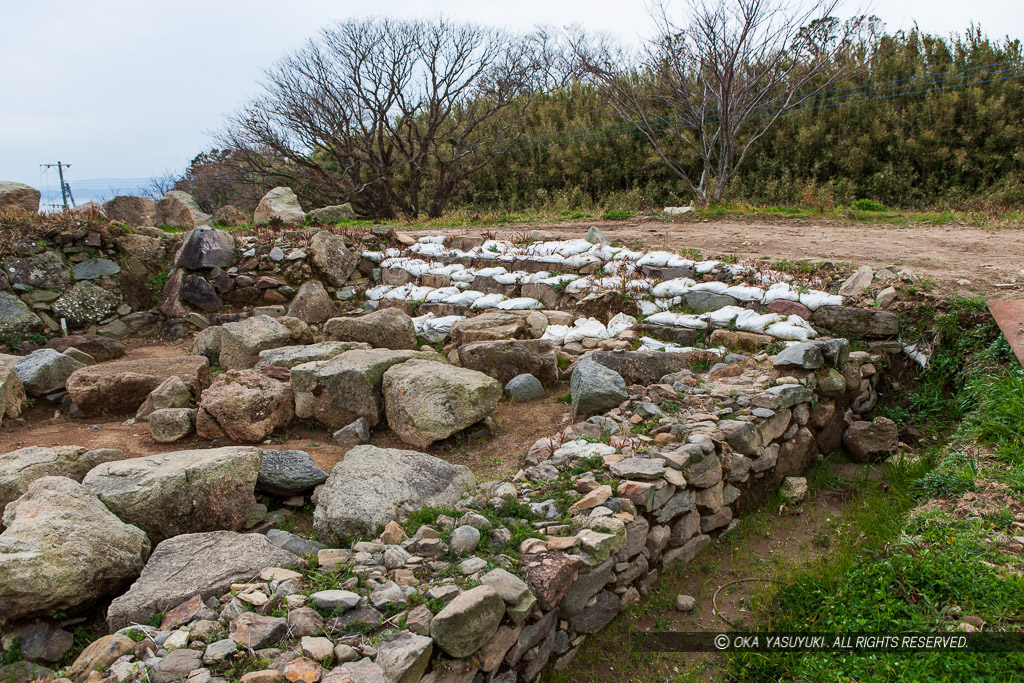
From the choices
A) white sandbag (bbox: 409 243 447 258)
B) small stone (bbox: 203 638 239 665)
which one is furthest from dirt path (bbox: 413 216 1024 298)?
small stone (bbox: 203 638 239 665)

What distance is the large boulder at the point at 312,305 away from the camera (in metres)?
8.66

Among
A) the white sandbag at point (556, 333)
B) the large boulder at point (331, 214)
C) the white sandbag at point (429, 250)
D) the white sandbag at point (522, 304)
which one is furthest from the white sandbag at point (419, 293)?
the large boulder at point (331, 214)

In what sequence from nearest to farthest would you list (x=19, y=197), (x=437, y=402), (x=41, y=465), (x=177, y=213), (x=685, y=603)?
(x=685, y=603), (x=41, y=465), (x=437, y=402), (x=19, y=197), (x=177, y=213)

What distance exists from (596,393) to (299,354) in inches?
113

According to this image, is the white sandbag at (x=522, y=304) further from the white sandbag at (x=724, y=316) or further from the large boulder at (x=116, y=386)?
the large boulder at (x=116, y=386)

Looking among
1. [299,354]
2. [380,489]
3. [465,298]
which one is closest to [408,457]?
[380,489]

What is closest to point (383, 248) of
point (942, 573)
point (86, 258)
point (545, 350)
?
point (86, 258)

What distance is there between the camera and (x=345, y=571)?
2.89 meters

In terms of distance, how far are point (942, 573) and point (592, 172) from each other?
15.2 meters

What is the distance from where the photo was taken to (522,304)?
759 centimetres

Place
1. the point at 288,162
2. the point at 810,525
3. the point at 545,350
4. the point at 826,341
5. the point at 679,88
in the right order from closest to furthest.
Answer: the point at 810,525
the point at 826,341
the point at 545,350
the point at 679,88
the point at 288,162

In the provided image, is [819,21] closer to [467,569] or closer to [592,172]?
[592,172]

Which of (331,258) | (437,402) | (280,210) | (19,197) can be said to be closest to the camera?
(437,402)

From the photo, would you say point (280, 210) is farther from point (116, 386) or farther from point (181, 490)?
point (181, 490)
